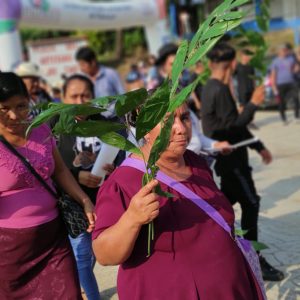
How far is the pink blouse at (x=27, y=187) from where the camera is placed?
249cm

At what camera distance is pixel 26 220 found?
8.38ft

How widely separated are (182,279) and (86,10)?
13.1m

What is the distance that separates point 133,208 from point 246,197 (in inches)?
91.4

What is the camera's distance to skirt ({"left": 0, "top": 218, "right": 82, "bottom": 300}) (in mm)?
2543

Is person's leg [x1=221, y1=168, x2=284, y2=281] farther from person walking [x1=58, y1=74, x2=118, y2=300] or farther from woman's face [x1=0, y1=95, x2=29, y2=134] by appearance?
woman's face [x1=0, y1=95, x2=29, y2=134]

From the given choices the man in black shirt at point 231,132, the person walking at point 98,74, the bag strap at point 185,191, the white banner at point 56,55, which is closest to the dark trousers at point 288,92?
the person walking at point 98,74

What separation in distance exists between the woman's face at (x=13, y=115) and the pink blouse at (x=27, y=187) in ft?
0.30

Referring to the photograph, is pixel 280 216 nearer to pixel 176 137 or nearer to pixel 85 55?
pixel 85 55

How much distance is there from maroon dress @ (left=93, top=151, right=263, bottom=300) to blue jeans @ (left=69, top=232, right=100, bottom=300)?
4.25 ft

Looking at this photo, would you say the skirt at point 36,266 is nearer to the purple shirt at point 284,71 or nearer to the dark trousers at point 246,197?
the dark trousers at point 246,197

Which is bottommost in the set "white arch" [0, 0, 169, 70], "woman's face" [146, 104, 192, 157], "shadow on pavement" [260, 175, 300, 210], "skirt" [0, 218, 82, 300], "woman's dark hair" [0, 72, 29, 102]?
"shadow on pavement" [260, 175, 300, 210]

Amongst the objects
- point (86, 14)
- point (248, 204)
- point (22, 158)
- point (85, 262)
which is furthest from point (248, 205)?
point (86, 14)

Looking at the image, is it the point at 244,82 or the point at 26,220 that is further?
the point at 244,82

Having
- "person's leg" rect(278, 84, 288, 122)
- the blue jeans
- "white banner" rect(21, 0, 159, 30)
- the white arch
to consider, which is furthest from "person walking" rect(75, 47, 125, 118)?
"white banner" rect(21, 0, 159, 30)
